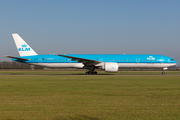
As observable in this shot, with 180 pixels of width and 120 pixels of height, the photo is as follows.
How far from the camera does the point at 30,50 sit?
37281 mm

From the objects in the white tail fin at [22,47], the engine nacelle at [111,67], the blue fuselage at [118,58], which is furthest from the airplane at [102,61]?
the white tail fin at [22,47]

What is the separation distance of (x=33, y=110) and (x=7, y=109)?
0.99 metres

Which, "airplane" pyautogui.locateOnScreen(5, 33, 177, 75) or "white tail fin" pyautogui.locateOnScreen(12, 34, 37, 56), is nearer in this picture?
"airplane" pyautogui.locateOnScreen(5, 33, 177, 75)

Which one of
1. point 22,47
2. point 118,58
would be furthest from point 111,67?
point 22,47

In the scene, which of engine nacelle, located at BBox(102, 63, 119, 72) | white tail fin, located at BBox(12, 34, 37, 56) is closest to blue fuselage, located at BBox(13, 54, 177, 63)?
white tail fin, located at BBox(12, 34, 37, 56)

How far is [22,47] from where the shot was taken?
37.1m

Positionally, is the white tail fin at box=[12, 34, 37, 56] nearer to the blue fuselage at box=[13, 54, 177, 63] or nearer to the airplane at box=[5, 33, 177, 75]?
the airplane at box=[5, 33, 177, 75]

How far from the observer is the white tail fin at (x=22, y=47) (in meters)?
37.0

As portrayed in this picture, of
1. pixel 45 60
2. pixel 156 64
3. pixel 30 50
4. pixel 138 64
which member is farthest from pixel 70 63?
pixel 156 64

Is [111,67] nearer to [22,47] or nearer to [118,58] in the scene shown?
[118,58]

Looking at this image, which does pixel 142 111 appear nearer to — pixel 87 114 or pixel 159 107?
pixel 159 107

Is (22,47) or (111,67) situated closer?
(111,67)

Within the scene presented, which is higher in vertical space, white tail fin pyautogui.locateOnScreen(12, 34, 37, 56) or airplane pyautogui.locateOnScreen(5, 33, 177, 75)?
white tail fin pyautogui.locateOnScreen(12, 34, 37, 56)

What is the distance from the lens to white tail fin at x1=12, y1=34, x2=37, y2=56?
3700 centimetres
